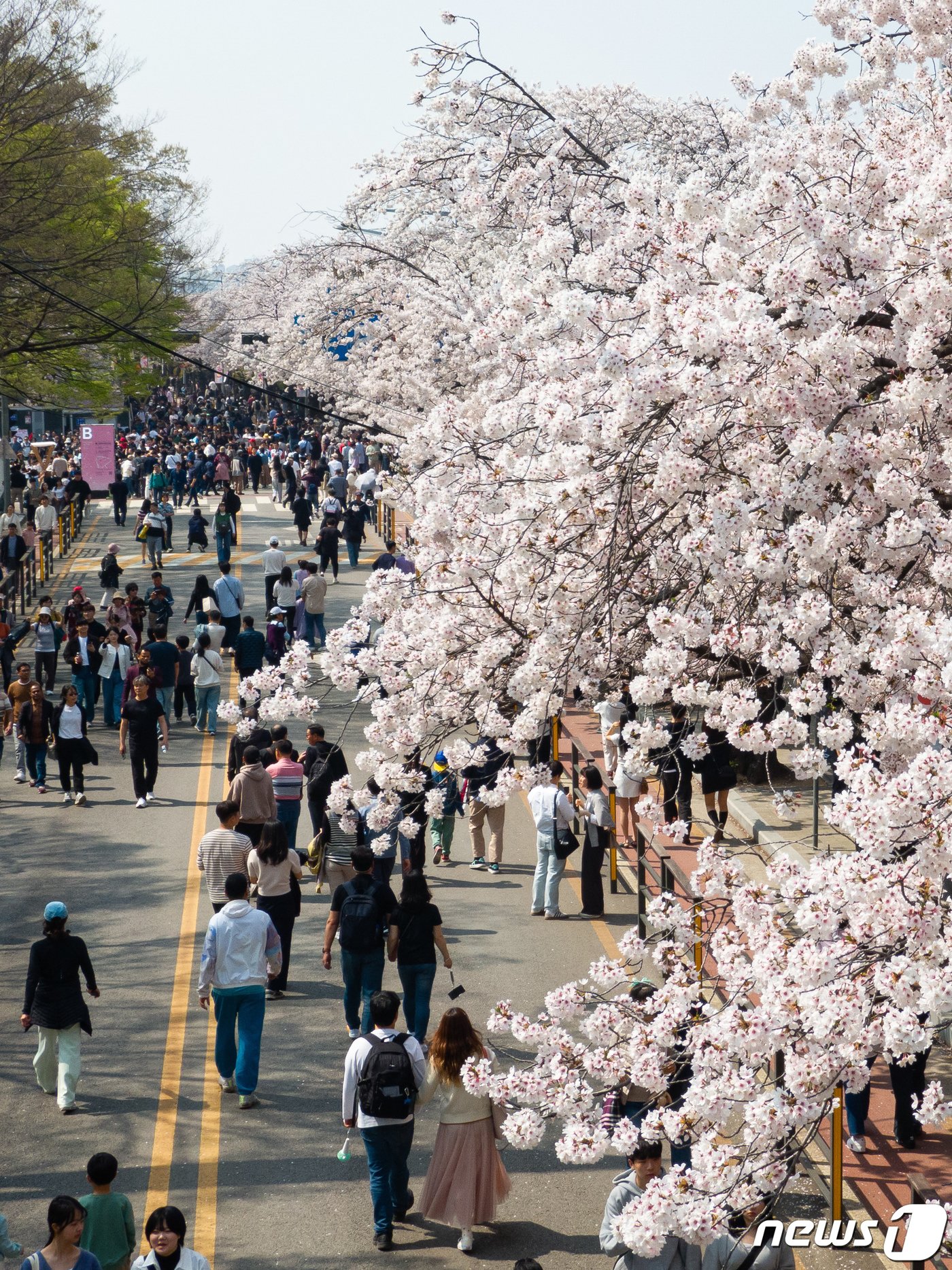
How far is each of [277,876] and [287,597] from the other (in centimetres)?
1277

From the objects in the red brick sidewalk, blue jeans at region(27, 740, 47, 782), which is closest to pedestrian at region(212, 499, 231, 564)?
blue jeans at region(27, 740, 47, 782)

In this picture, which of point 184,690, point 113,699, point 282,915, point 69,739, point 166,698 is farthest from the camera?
point 166,698

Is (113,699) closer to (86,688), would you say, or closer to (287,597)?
(86,688)

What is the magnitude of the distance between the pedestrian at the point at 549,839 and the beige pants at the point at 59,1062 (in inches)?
188

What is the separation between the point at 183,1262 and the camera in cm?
658

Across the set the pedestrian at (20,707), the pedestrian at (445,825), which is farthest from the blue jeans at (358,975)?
the pedestrian at (20,707)

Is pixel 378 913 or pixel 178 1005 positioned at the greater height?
pixel 378 913

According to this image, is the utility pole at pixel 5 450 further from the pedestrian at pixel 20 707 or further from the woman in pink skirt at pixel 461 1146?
the woman in pink skirt at pixel 461 1146

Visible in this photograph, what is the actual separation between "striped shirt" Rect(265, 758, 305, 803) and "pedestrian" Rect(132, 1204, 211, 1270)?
762 centimetres

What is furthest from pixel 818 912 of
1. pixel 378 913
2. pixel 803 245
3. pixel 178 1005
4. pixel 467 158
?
pixel 467 158

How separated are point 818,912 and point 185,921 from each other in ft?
29.3

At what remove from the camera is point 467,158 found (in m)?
17.2

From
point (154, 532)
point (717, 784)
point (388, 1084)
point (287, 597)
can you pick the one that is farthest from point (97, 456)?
point (388, 1084)

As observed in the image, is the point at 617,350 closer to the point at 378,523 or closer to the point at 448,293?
the point at 448,293
